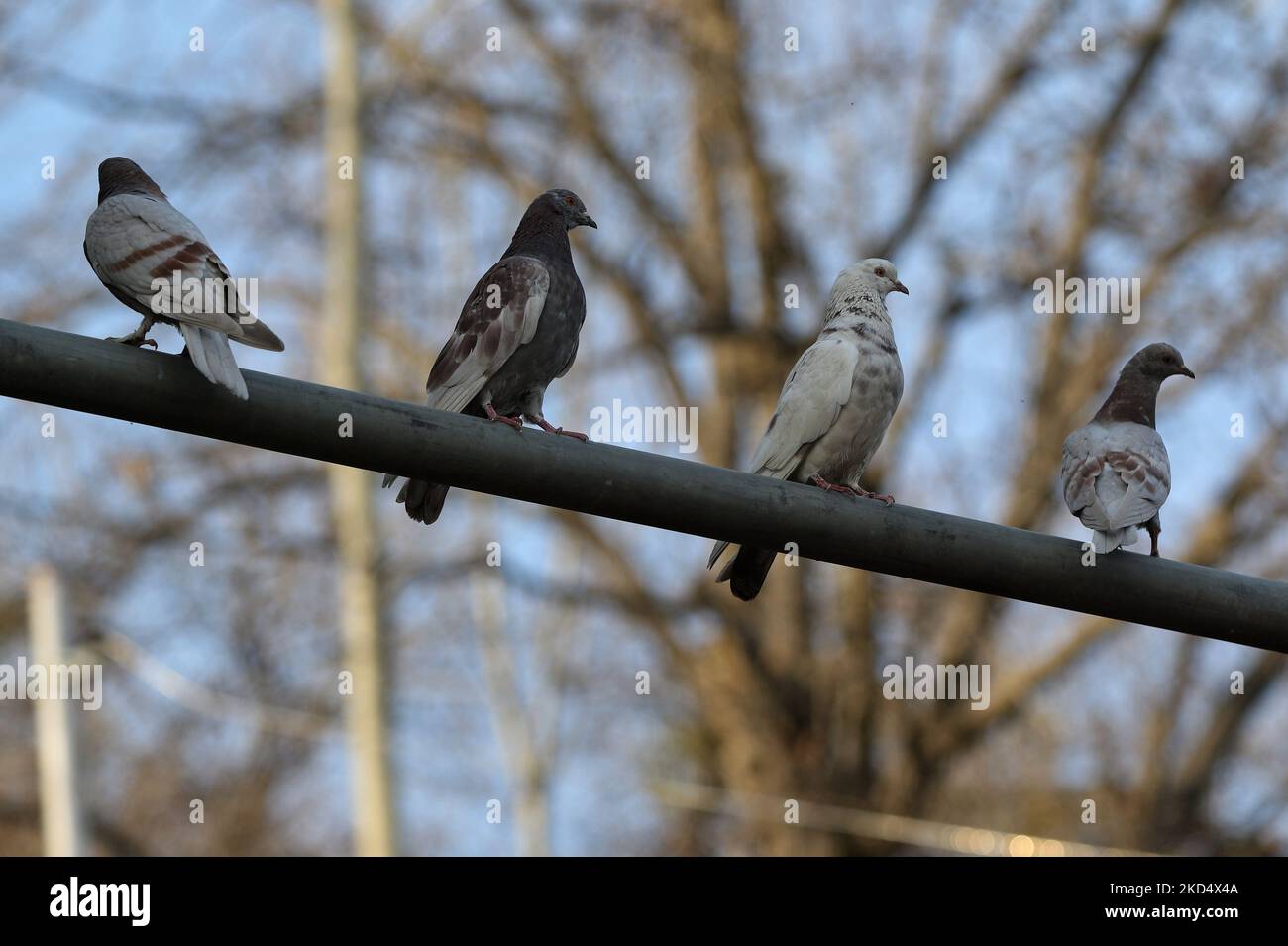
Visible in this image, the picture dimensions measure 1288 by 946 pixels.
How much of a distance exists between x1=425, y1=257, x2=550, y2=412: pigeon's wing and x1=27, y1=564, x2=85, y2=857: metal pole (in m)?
8.30

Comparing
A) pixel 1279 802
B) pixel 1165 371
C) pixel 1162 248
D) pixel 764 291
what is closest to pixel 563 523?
pixel 764 291

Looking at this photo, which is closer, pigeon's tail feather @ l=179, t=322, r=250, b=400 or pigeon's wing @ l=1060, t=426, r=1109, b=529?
pigeon's tail feather @ l=179, t=322, r=250, b=400

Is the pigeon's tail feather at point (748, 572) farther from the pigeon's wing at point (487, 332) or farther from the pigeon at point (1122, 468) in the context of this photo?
the pigeon's wing at point (487, 332)

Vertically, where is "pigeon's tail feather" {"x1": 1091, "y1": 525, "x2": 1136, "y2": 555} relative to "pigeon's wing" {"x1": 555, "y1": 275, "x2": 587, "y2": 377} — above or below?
below

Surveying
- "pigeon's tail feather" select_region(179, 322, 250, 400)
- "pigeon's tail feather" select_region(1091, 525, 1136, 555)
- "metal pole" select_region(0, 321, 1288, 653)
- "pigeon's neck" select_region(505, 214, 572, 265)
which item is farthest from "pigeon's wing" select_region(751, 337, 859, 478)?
"pigeon's tail feather" select_region(179, 322, 250, 400)

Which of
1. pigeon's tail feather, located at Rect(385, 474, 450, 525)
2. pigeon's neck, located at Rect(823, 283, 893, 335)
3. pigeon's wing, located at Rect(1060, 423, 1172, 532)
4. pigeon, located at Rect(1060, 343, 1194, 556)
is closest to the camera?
pigeon, located at Rect(1060, 343, 1194, 556)

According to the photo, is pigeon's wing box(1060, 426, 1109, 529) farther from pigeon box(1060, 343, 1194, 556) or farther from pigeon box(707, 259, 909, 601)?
pigeon box(707, 259, 909, 601)

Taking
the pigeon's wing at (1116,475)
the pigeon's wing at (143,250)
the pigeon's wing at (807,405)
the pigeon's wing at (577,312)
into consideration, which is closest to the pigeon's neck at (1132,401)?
the pigeon's wing at (1116,475)

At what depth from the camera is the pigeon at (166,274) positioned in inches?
178

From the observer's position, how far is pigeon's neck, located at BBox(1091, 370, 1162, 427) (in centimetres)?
698

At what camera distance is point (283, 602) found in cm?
1944

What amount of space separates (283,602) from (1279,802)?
36.0 feet

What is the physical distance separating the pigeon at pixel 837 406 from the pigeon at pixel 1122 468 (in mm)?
855

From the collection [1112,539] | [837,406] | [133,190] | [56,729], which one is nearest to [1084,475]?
[1112,539]
